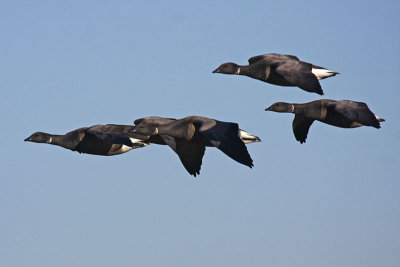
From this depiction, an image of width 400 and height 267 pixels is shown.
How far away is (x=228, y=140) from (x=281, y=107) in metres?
7.06

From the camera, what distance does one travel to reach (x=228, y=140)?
35000mm

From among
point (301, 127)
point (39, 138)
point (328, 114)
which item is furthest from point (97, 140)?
point (328, 114)

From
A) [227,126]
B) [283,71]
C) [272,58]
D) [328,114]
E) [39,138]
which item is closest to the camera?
[227,126]

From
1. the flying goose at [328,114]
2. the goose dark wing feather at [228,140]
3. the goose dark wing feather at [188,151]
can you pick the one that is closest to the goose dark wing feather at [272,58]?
the flying goose at [328,114]

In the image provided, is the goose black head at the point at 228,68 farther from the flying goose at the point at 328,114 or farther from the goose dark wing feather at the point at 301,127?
the goose dark wing feather at the point at 301,127

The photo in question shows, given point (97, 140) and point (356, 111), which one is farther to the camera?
point (97, 140)

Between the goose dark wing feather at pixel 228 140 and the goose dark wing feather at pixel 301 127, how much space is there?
6589mm

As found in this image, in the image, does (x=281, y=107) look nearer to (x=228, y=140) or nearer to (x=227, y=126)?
(x=227, y=126)

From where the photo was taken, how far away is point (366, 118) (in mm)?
37062

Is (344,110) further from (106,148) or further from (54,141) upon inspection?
(54,141)

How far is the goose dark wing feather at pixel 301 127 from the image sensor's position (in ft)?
138

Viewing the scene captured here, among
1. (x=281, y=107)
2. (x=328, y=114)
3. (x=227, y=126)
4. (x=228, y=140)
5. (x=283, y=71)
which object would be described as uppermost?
(x=283, y=71)

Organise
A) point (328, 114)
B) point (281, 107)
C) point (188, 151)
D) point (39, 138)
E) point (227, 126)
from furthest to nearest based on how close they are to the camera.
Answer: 1. point (39, 138)
2. point (281, 107)
3. point (188, 151)
4. point (328, 114)
5. point (227, 126)

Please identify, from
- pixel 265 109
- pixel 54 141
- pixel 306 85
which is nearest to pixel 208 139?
pixel 306 85
